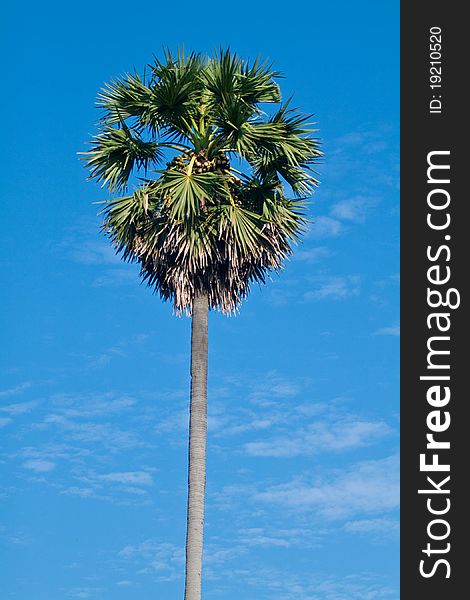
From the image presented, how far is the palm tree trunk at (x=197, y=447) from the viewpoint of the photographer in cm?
1942

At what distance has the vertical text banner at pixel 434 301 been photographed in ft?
52.7

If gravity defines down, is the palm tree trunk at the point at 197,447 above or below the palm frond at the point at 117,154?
below

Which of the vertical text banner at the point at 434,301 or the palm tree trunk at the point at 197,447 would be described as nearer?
the vertical text banner at the point at 434,301

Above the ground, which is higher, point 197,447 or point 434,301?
point 434,301

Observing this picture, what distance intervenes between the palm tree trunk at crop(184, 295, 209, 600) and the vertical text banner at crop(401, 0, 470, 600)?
4534 mm

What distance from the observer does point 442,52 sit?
59.2 feet

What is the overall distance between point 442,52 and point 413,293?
13.0 feet

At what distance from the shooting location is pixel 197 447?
20203mm

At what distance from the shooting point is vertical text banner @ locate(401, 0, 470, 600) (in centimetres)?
1606

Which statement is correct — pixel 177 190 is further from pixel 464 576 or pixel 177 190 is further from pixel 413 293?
pixel 464 576

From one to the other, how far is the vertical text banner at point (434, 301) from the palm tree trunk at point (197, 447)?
453cm

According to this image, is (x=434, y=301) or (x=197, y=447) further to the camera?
(x=197, y=447)

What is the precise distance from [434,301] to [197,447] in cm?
549

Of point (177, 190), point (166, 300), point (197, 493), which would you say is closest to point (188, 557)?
point (197, 493)
